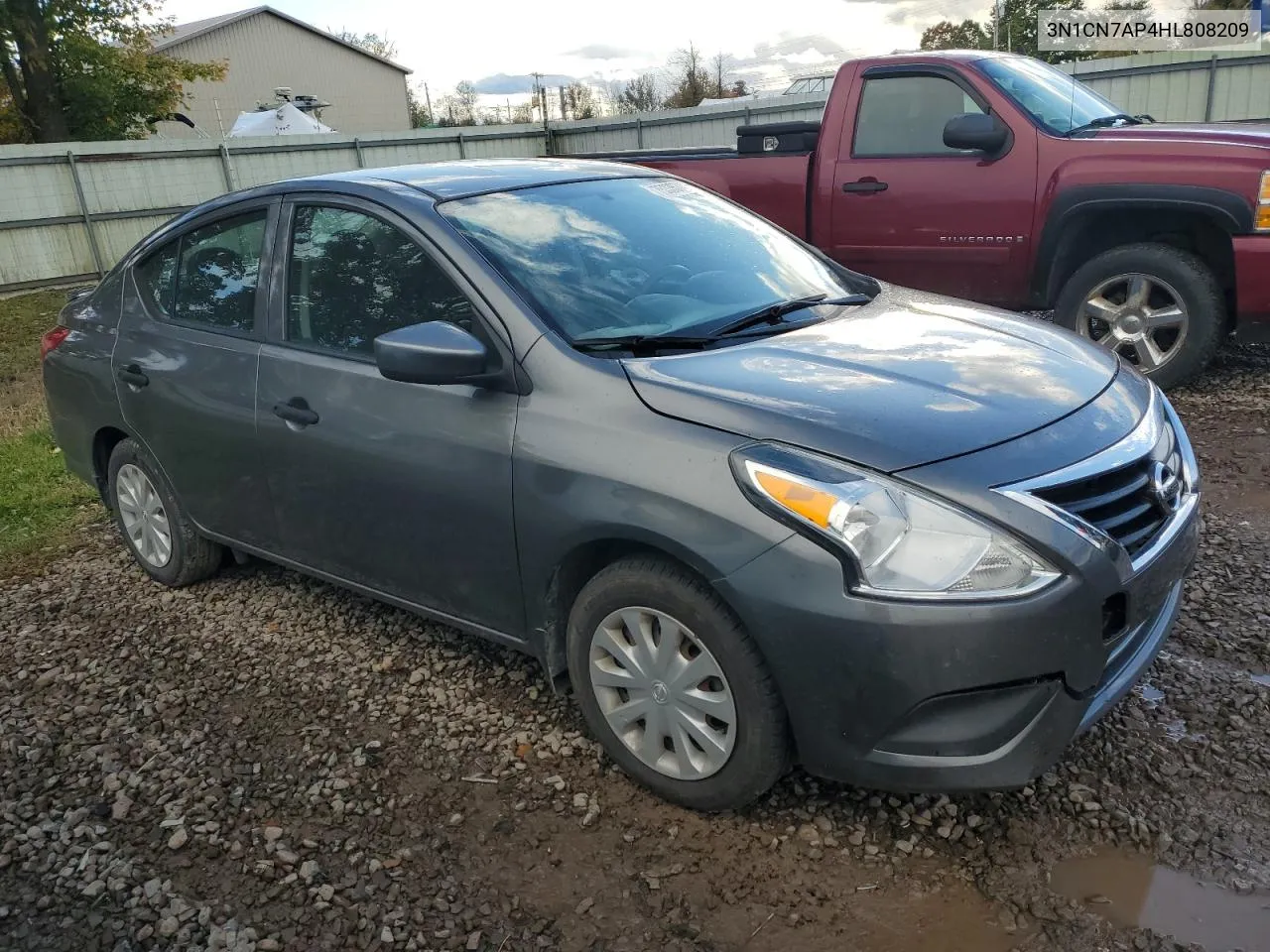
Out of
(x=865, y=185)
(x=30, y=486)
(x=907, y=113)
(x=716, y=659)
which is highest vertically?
(x=907, y=113)

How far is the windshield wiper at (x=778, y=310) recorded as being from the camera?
320 centimetres

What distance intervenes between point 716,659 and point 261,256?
2381mm

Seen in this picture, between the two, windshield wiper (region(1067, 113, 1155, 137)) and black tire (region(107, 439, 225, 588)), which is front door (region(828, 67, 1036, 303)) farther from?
black tire (region(107, 439, 225, 588))

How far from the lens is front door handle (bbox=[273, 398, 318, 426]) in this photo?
3.50 metres

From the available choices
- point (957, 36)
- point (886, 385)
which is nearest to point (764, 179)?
point (886, 385)

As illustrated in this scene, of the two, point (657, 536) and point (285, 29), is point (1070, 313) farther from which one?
point (285, 29)

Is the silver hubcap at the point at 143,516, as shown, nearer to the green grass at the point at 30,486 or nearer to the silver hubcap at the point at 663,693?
the green grass at the point at 30,486

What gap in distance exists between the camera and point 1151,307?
20.1 feet

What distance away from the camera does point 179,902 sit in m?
2.65

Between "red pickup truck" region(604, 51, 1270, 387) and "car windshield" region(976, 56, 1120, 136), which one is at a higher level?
"car windshield" region(976, 56, 1120, 136)

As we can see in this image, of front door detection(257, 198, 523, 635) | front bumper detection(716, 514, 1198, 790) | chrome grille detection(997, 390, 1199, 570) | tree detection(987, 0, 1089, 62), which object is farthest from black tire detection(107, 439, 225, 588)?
tree detection(987, 0, 1089, 62)

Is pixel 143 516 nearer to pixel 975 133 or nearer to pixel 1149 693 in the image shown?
pixel 1149 693

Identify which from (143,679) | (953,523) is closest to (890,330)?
(953,523)

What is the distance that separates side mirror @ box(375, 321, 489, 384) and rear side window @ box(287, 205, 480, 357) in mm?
160
